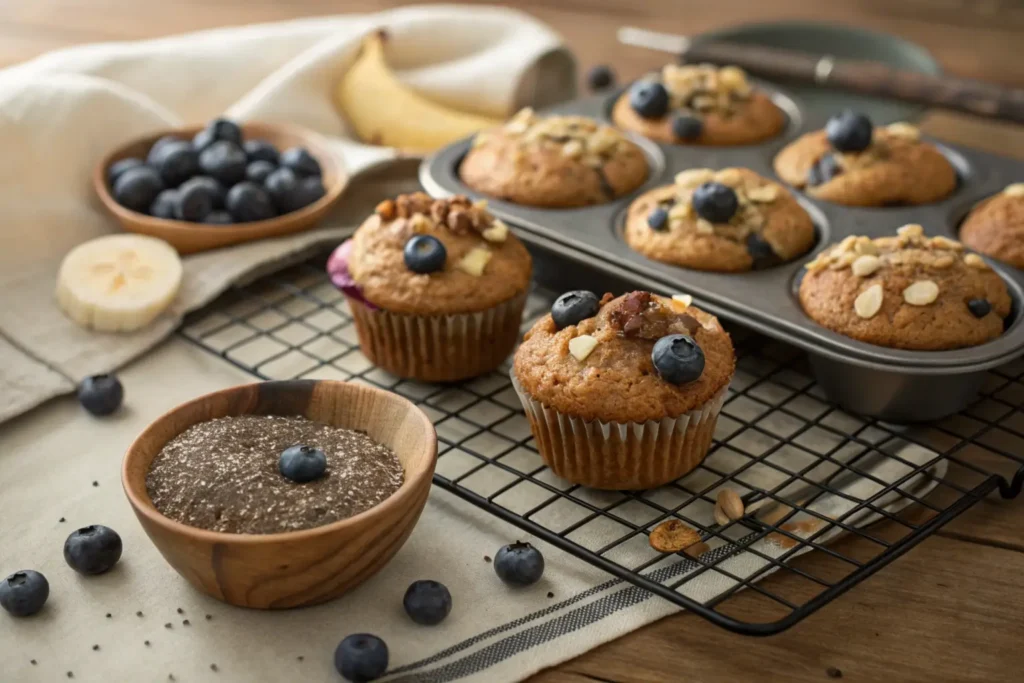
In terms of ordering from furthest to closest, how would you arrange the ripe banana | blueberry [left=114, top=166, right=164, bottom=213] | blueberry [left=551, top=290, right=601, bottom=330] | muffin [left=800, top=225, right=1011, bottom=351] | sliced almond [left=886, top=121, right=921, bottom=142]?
the ripe banana
blueberry [left=114, top=166, right=164, bottom=213]
sliced almond [left=886, top=121, right=921, bottom=142]
muffin [left=800, top=225, right=1011, bottom=351]
blueberry [left=551, top=290, right=601, bottom=330]

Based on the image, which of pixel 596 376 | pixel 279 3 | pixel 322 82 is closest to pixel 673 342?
pixel 596 376

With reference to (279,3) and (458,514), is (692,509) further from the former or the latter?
(279,3)

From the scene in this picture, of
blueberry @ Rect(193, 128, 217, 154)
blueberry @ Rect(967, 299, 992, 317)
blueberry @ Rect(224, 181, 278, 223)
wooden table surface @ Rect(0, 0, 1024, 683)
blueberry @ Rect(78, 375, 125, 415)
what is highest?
blueberry @ Rect(967, 299, 992, 317)

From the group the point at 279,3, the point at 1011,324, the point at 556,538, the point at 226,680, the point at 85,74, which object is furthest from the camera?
the point at 279,3

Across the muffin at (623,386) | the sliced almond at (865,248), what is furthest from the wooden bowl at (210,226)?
the sliced almond at (865,248)

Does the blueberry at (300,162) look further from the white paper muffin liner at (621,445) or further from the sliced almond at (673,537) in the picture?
the sliced almond at (673,537)

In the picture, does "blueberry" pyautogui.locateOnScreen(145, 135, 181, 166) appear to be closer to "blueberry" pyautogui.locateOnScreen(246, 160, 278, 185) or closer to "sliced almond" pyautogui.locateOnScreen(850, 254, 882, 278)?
"blueberry" pyautogui.locateOnScreen(246, 160, 278, 185)

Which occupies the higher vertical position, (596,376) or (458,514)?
(596,376)

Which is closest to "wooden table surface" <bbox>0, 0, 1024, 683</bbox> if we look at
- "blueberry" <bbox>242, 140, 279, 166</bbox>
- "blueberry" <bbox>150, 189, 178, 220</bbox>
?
"blueberry" <bbox>150, 189, 178, 220</bbox>
